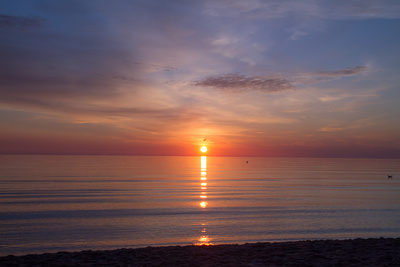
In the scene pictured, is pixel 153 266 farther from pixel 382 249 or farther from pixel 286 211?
pixel 286 211

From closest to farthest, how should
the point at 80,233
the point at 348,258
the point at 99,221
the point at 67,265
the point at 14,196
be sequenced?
the point at 67,265
the point at 348,258
the point at 80,233
the point at 99,221
the point at 14,196

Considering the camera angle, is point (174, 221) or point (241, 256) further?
point (174, 221)

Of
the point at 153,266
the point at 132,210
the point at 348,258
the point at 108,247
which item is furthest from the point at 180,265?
the point at 132,210

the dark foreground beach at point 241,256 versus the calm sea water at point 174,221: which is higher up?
the dark foreground beach at point 241,256

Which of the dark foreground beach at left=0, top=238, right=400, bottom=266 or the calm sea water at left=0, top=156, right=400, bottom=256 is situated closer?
the dark foreground beach at left=0, top=238, right=400, bottom=266

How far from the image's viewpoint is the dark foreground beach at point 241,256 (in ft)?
37.5

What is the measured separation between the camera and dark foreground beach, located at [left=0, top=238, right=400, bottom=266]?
1144 centimetres

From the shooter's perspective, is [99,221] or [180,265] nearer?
[180,265]

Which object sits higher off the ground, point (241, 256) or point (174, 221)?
point (241, 256)

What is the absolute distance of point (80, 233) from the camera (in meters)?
20.9

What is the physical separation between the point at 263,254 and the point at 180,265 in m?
3.64

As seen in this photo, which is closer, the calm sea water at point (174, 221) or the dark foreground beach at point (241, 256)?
the dark foreground beach at point (241, 256)

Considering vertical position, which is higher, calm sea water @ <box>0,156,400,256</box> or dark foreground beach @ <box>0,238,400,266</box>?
dark foreground beach @ <box>0,238,400,266</box>

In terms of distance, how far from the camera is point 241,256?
1254 centimetres
